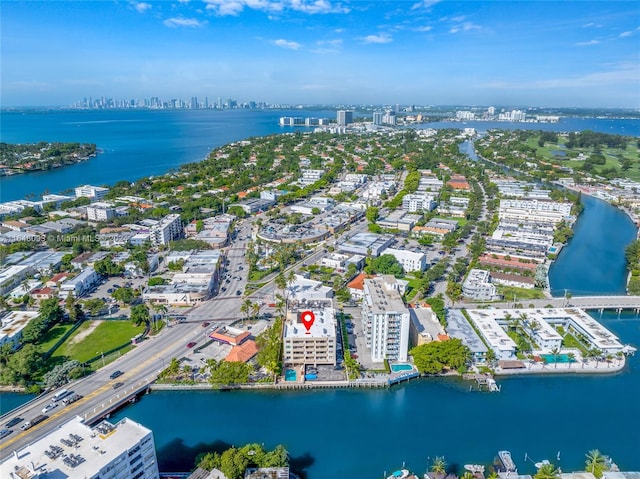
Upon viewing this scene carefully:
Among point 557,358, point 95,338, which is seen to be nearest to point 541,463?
point 557,358

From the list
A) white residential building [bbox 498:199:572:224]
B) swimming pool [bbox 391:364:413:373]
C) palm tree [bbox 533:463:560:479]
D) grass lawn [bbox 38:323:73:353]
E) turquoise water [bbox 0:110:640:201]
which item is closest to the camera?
palm tree [bbox 533:463:560:479]

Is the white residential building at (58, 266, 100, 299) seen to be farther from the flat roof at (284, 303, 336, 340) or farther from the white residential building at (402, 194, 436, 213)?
the white residential building at (402, 194, 436, 213)

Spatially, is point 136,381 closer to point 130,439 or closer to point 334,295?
point 130,439

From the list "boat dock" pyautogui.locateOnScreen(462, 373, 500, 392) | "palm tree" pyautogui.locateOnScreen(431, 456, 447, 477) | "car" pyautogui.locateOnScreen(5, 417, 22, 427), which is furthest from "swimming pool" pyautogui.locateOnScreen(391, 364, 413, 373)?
"car" pyautogui.locateOnScreen(5, 417, 22, 427)

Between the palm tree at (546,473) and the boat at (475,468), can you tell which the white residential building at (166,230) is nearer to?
the boat at (475,468)

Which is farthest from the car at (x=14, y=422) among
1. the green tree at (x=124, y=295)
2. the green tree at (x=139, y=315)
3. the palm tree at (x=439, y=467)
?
the palm tree at (x=439, y=467)

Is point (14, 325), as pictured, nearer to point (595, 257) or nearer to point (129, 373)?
point (129, 373)
